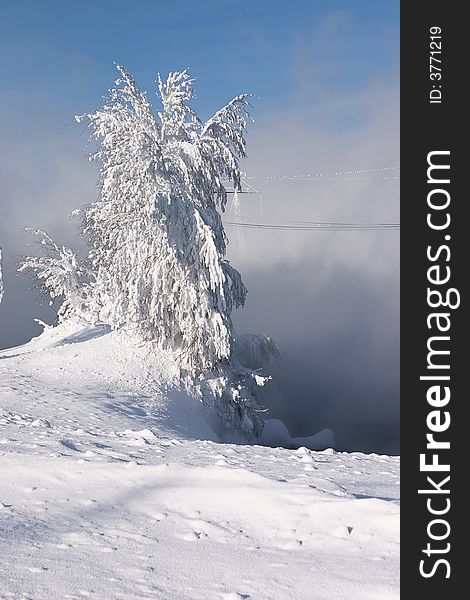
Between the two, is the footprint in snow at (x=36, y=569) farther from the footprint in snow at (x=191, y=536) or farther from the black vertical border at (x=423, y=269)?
the black vertical border at (x=423, y=269)

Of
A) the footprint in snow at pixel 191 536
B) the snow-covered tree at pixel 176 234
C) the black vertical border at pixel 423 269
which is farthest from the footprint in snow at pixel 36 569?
the snow-covered tree at pixel 176 234


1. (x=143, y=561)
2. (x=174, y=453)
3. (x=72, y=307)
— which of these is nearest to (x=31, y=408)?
(x=174, y=453)

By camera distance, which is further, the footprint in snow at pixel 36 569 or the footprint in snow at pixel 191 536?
the footprint in snow at pixel 191 536

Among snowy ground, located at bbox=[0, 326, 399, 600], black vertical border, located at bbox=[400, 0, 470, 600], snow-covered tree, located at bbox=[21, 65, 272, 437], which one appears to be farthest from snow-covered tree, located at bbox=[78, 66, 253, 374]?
black vertical border, located at bbox=[400, 0, 470, 600]

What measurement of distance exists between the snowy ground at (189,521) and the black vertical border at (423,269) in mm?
324

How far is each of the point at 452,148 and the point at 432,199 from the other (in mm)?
492

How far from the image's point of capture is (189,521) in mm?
5035

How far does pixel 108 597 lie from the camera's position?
363cm

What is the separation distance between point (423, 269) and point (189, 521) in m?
2.81

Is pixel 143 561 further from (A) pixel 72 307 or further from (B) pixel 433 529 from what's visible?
(A) pixel 72 307

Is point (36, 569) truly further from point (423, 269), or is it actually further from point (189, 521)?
point (423, 269)

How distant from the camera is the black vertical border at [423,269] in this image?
3.93m

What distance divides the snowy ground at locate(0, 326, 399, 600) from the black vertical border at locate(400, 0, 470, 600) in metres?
0.32

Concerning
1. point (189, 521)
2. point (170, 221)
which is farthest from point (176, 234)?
point (189, 521)
